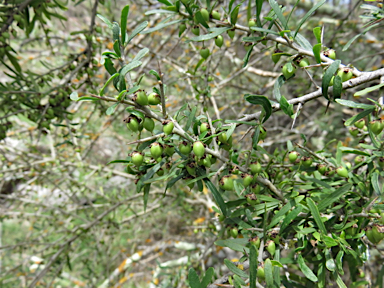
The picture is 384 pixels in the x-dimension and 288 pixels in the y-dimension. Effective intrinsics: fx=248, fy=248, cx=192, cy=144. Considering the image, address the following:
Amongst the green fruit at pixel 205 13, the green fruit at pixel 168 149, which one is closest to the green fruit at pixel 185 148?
the green fruit at pixel 168 149

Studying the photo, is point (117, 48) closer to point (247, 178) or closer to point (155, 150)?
point (155, 150)

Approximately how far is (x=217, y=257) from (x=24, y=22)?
7.78ft

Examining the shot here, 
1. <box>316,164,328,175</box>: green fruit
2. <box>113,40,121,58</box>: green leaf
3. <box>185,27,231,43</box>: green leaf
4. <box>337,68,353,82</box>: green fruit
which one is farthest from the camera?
<box>316,164,328,175</box>: green fruit

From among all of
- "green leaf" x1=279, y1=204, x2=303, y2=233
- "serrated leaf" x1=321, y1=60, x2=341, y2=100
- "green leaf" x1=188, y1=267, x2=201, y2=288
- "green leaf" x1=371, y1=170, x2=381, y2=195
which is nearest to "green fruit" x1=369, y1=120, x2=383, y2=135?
"green leaf" x1=371, y1=170, x2=381, y2=195

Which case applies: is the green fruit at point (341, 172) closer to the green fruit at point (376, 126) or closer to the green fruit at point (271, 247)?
the green fruit at point (376, 126)

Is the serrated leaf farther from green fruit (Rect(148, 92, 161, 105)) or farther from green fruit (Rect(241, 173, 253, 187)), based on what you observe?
green fruit (Rect(148, 92, 161, 105))

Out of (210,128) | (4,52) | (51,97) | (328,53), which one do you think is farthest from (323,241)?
(4,52)

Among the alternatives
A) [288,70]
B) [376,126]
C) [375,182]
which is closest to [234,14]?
[288,70]

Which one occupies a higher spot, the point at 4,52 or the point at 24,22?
the point at 24,22

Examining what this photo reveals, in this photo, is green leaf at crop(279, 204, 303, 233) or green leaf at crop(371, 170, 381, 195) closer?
green leaf at crop(279, 204, 303, 233)

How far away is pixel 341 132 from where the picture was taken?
2863mm

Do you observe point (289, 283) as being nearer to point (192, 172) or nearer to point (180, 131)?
point (192, 172)

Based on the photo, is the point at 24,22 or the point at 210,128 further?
the point at 24,22

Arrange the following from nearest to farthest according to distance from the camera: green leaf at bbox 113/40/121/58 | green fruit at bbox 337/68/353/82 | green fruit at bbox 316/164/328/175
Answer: green leaf at bbox 113/40/121/58, green fruit at bbox 337/68/353/82, green fruit at bbox 316/164/328/175
